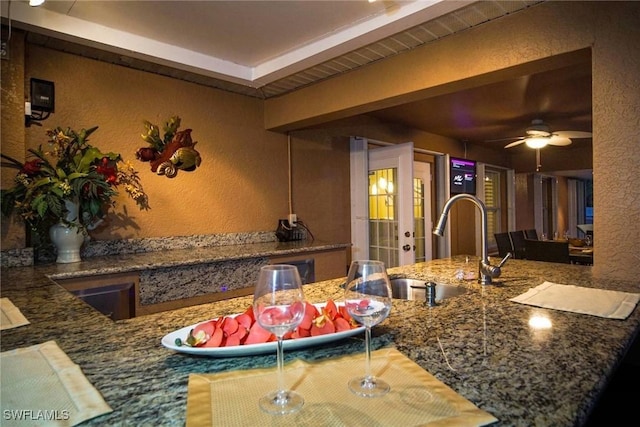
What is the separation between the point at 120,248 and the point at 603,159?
280cm

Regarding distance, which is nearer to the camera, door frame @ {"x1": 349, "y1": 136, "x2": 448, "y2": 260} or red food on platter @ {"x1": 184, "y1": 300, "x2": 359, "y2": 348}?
red food on platter @ {"x1": 184, "y1": 300, "x2": 359, "y2": 348}

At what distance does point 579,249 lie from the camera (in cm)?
403

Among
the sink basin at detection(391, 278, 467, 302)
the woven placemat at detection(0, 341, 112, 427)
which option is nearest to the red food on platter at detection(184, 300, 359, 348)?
the woven placemat at detection(0, 341, 112, 427)

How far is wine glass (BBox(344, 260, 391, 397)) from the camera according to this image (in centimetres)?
63

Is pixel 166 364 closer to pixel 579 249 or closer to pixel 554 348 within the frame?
pixel 554 348

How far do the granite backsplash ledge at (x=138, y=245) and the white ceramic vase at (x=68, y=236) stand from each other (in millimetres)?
144

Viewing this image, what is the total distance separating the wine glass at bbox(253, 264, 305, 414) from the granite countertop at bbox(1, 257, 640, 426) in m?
0.16

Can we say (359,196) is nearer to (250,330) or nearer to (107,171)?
(107,171)

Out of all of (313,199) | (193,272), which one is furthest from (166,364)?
(313,199)

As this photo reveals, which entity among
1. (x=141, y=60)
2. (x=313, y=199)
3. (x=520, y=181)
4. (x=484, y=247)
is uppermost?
(x=141, y=60)

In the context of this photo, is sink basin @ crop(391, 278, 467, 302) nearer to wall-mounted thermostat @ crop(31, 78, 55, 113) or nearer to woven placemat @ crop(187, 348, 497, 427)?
woven placemat @ crop(187, 348, 497, 427)

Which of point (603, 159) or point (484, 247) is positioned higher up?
point (603, 159)

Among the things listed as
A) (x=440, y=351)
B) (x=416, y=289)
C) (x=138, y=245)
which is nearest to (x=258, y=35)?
(x=138, y=245)

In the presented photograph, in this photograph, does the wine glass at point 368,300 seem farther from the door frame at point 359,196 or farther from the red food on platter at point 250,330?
the door frame at point 359,196
